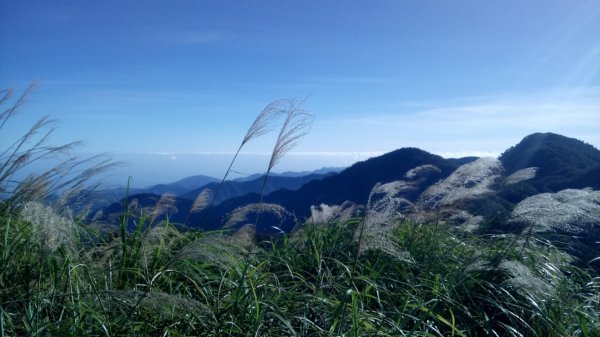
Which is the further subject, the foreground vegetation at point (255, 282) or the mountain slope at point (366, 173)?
the mountain slope at point (366, 173)

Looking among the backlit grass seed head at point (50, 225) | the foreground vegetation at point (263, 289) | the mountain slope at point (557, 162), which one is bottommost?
the foreground vegetation at point (263, 289)

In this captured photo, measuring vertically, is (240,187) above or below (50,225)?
below

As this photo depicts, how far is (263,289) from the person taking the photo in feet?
9.07

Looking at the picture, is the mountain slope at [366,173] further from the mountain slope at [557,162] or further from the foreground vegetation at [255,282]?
the foreground vegetation at [255,282]

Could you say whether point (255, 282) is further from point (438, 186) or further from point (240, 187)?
point (240, 187)

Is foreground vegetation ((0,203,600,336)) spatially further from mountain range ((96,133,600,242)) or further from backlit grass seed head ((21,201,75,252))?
mountain range ((96,133,600,242))

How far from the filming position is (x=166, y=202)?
3.35m

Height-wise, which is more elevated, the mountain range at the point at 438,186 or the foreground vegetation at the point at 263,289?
the mountain range at the point at 438,186

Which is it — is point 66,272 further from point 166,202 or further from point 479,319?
point 479,319

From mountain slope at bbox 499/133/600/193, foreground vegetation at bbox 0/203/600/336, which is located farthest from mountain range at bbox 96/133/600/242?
foreground vegetation at bbox 0/203/600/336

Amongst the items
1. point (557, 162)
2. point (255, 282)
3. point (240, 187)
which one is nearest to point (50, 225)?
point (255, 282)

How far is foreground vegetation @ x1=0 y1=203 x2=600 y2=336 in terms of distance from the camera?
2225 mm

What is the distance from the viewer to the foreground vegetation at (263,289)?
87.6 inches

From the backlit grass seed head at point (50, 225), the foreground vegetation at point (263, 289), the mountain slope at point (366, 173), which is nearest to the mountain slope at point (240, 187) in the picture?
the foreground vegetation at point (263, 289)
